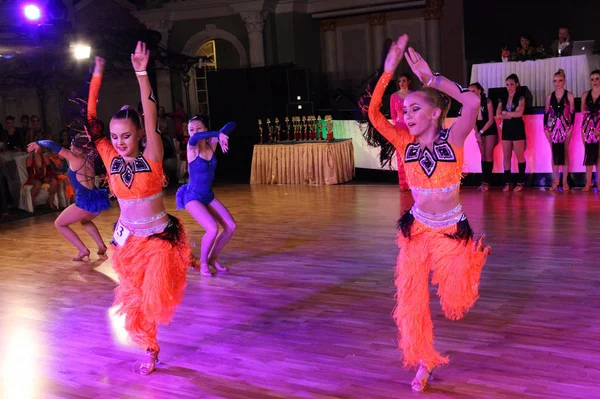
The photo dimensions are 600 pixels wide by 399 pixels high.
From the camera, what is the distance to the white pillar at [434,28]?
14.2 m

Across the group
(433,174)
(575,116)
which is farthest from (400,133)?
(575,116)

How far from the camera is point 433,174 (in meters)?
3.28

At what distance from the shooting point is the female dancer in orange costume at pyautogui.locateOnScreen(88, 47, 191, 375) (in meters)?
3.63

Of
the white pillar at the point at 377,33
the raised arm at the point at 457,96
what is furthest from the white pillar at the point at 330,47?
the raised arm at the point at 457,96

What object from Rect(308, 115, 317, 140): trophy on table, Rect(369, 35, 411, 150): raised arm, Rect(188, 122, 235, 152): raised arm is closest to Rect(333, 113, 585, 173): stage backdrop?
Rect(308, 115, 317, 140): trophy on table

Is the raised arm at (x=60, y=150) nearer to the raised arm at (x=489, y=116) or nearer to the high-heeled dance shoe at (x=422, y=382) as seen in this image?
the high-heeled dance shoe at (x=422, y=382)

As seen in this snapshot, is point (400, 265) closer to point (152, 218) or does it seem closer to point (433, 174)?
point (433, 174)

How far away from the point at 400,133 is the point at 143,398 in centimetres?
181

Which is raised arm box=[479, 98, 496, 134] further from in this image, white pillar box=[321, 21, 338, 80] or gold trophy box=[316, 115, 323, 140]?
white pillar box=[321, 21, 338, 80]

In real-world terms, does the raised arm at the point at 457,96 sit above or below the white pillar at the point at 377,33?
below

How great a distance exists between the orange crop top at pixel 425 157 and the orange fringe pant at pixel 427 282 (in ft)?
0.72

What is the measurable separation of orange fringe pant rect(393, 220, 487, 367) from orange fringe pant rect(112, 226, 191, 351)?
1.23m

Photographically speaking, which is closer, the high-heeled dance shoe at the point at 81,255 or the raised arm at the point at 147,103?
the raised arm at the point at 147,103

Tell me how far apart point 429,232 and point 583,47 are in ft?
23.9
